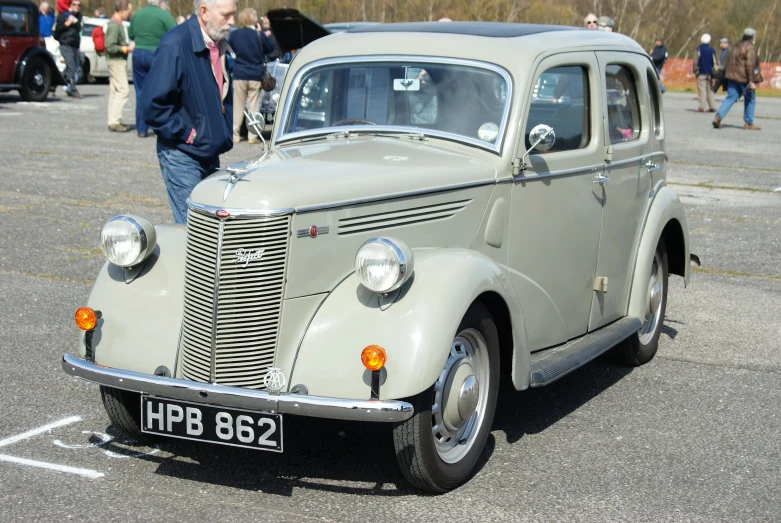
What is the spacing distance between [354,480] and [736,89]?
1805 centimetres

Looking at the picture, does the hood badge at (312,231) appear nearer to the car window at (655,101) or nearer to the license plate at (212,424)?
the license plate at (212,424)

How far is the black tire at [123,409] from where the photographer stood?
4.41 metres

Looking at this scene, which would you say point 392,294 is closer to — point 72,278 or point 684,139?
point 72,278

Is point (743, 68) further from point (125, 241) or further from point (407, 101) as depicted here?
point (125, 241)

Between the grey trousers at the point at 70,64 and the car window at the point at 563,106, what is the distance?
1806 cm

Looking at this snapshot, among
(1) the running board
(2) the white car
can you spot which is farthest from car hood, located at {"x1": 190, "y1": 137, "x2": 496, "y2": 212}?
(2) the white car

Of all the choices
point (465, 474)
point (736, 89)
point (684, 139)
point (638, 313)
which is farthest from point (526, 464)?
point (736, 89)

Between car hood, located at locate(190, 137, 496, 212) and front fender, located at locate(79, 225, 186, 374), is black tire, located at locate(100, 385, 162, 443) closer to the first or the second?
front fender, located at locate(79, 225, 186, 374)

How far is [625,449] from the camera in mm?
4699

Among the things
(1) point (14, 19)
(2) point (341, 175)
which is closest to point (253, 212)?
(2) point (341, 175)

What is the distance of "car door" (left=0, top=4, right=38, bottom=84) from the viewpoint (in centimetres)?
1895

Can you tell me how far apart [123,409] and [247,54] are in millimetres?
10892

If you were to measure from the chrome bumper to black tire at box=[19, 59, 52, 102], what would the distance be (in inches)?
688

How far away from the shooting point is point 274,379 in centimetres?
386
